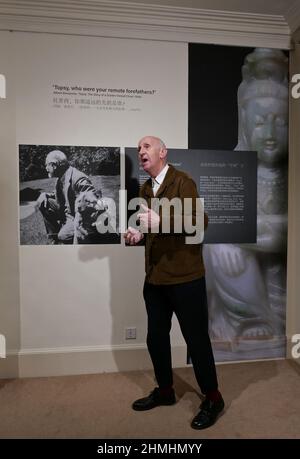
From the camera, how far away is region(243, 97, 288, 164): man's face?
280 cm

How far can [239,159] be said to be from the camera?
2.80 metres

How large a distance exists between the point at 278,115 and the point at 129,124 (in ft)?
3.90

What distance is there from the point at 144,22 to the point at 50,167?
126 cm

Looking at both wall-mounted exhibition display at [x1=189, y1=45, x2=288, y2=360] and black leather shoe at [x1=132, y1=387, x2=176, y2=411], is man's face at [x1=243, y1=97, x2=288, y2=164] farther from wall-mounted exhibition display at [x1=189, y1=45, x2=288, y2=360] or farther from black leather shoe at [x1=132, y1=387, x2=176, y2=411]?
black leather shoe at [x1=132, y1=387, x2=176, y2=411]

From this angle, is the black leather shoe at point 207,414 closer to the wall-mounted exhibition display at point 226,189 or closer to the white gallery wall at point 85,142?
the white gallery wall at point 85,142

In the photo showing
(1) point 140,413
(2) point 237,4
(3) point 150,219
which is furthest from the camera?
(2) point 237,4

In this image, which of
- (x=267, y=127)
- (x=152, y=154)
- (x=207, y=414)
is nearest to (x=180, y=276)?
(x=152, y=154)

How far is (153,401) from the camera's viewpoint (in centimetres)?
219

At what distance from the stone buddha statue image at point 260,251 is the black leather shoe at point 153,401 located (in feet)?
2.43

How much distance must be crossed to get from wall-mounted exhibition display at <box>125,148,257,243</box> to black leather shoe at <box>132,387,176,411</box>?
45.9 inches

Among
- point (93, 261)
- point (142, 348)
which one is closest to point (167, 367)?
point (142, 348)

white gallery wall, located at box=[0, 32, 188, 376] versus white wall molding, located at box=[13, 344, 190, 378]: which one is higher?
white gallery wall, located at box=[0, 32, 188, 376]

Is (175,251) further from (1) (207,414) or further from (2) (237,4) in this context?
(2) (237,4)

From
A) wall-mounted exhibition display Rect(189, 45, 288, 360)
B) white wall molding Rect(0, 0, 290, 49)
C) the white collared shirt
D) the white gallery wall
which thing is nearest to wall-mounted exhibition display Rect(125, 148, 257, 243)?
wall-mounted exhibition display Rect(189, 45, 288, 360)
